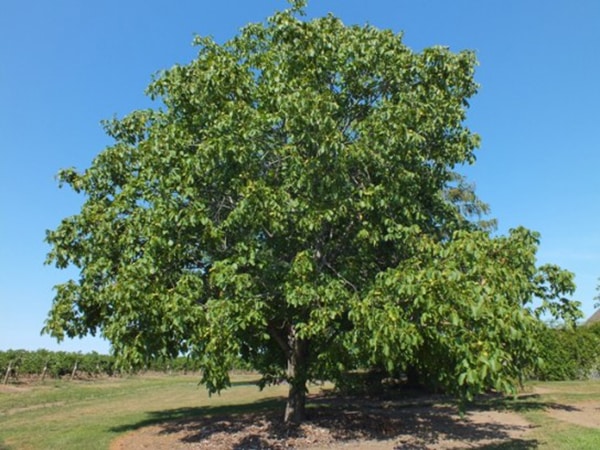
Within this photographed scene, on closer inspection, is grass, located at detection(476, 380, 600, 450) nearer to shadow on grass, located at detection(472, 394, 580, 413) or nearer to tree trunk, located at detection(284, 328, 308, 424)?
shadow on grass, located at detection(472, 394, 580, 413)

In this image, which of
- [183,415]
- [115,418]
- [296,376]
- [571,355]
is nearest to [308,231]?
[296,376]

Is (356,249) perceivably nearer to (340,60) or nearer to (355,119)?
(355,119)

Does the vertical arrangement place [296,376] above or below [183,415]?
above

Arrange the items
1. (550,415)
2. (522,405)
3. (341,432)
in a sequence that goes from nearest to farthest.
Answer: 1. (341,432)
2. (550,415)
3. (522,405)

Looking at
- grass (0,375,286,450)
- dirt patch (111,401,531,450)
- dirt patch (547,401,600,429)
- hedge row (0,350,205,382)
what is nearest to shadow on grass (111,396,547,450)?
dirt patch (111,401,531,450)

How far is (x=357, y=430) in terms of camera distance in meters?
12.6

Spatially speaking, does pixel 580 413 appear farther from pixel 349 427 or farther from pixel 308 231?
pixel 308 231

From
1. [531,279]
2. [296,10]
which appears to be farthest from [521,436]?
[296,10]

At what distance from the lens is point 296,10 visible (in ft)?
37.1

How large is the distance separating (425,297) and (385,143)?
3.41 metres

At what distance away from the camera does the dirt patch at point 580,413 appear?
42.3ft

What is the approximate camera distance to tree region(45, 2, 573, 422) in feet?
24.2

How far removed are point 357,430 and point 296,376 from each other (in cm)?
257

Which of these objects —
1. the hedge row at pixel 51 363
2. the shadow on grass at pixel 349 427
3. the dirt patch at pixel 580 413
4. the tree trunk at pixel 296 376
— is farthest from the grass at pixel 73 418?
the hedge row at pixel 51 363
